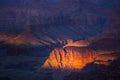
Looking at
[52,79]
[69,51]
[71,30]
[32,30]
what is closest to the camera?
[52,79]

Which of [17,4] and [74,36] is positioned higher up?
[17,4]

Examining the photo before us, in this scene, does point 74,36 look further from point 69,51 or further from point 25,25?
point 69,51

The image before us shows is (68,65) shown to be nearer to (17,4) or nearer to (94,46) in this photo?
(94,46)

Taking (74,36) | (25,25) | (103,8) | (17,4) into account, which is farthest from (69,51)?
(17,4)

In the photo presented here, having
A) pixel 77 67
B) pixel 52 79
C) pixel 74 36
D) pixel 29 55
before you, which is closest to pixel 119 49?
pixel 77 67

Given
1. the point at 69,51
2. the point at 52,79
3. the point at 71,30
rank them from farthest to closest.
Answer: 1. the point at 71,30
2. the point at 69,51
3. the point at 52,79

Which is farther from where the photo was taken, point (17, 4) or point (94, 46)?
point (17, 4)
